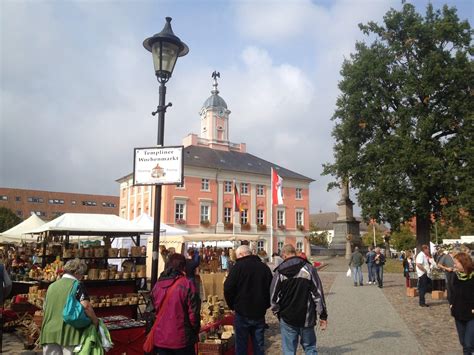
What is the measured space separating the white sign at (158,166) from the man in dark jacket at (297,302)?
2.04 m

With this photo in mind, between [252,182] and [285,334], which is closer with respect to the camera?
[285,334]

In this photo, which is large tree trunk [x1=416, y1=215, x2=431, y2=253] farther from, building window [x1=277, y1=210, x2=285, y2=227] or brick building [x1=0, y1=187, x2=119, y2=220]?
brick building [x1=0, y1=187, x2=119, y2=220]

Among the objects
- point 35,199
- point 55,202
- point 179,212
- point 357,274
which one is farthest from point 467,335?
point 55,202

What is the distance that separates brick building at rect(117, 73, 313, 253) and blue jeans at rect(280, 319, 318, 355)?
4352cm

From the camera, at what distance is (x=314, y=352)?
17.8ft

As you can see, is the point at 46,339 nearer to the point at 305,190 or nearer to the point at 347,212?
the point at 347,212

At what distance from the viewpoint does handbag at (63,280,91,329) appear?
181 inches

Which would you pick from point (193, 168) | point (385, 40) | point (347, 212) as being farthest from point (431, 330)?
point (193, 168)

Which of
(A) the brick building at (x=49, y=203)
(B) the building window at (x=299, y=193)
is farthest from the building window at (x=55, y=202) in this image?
(B) the building window at (x=299, y=193)

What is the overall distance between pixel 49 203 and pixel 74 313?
322 ft

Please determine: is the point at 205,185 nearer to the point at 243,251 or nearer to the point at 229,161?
the point at 229,161

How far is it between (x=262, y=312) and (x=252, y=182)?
51.2 meters

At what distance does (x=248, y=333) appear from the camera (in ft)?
19.1

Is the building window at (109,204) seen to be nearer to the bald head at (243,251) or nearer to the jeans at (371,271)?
the jeans at (371,271)
